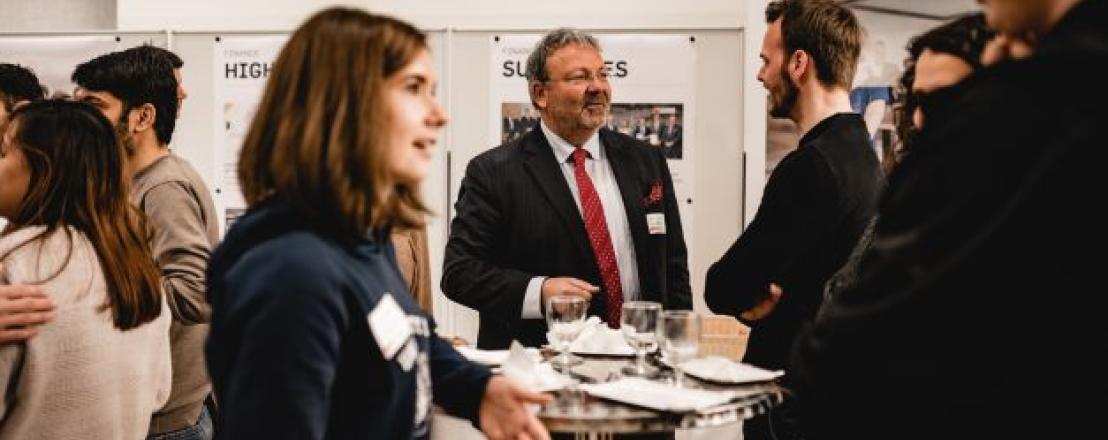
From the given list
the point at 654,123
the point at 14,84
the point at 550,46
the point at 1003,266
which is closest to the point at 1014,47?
the point at 1003,266

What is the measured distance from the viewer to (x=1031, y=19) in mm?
1091

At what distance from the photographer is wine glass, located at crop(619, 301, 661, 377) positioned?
6.91ft

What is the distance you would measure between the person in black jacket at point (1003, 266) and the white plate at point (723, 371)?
0.77 m

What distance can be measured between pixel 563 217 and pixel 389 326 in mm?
1654

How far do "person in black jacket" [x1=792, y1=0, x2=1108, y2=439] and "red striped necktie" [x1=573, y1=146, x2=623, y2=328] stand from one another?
1776 millimetres

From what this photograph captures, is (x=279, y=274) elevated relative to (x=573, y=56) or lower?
lower

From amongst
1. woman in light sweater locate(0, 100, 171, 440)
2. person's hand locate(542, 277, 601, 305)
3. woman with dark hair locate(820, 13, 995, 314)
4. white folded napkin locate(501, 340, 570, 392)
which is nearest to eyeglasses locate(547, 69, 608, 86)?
person's hand locate(542, 277, 601, 305)

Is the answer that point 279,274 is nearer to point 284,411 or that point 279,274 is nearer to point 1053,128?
point 284,411

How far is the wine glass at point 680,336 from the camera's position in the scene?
78.2 inches

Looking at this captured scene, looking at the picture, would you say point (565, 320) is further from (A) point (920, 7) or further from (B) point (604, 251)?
(A) point (920, 7)

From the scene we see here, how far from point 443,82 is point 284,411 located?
3.58 meters

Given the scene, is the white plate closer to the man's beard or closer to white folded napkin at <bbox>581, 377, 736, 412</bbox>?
white folded napkin at <bbox>581, 377, 736, 412</bbox>

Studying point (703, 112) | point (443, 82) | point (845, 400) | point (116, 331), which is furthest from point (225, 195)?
point (845, 400)

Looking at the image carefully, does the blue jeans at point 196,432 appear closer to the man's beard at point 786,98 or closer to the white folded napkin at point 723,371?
the white folded napkin at point 723,371
